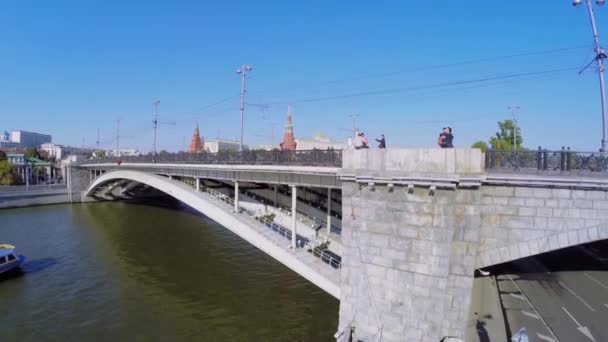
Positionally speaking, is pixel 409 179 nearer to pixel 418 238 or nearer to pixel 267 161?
pixel 418 238

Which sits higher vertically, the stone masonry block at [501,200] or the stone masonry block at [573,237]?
the stone masonry block at [501,200]

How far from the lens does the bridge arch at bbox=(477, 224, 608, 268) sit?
7.85 metres

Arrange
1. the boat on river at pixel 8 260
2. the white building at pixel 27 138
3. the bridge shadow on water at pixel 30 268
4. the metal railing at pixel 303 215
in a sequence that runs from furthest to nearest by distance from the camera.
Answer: the white building at pixel 27 138, the bridge shadow on water at pixel 30 268, the boat on river at pixel 8 260, the metal railing at pixel 303 215

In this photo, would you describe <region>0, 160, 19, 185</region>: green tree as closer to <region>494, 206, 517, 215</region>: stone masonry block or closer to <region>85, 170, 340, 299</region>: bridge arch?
<region>85, 170, 340, 299</region>: bridge arch

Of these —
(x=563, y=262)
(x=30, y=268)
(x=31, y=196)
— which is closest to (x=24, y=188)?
(x=31, y=196)

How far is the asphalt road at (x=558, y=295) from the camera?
8.73 metres

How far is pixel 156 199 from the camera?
47125 millimetres

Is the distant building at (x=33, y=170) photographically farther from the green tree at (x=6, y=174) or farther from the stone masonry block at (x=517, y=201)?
the stone masonry block at (x=517, y=201)

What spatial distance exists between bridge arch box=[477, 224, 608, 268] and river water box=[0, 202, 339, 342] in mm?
6399

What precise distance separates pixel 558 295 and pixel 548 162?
5.23 meters

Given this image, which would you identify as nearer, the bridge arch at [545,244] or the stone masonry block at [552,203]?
the bridge arch at [545,244]

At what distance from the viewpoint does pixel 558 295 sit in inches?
429

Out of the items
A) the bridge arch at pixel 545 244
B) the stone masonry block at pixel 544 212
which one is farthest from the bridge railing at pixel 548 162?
the bridge arch at pixel 545 244

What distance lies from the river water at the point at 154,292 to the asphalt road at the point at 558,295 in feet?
20.4
